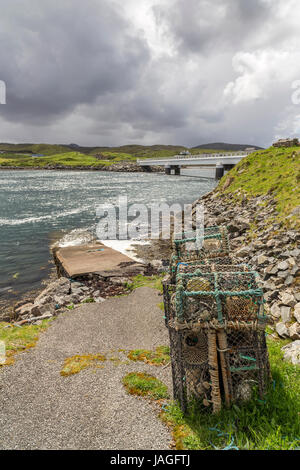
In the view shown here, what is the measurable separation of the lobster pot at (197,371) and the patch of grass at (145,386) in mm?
394

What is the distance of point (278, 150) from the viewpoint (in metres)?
36.6

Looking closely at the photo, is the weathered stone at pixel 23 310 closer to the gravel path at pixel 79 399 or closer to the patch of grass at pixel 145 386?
the gravel path at pixel 79 399

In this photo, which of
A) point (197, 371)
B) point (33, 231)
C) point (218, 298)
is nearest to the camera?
point (218, 298)

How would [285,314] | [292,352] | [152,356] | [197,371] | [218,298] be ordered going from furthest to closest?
[285,314] → [152,356] → [292,352] → [197,371] → [218,298]

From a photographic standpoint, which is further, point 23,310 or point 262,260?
point 23,310

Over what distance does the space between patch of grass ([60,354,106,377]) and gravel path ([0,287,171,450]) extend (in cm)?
18

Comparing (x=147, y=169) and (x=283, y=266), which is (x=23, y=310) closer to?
(x=283, y=266)

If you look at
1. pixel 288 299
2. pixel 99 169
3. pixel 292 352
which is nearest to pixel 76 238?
pixel 288 299

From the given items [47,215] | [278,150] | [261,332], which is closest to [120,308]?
[261,332]

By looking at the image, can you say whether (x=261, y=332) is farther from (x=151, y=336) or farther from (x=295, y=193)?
(x=295, y=193)

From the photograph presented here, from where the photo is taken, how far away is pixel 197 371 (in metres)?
5.21

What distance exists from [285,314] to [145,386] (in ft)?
16.4

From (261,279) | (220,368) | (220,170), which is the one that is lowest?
(261,279)
